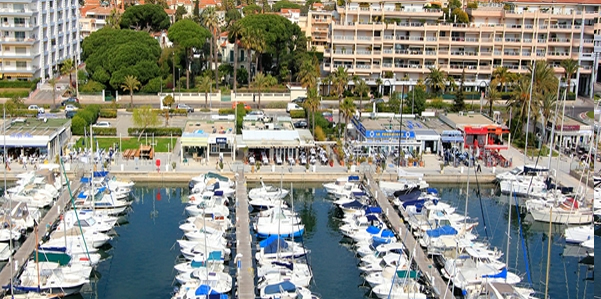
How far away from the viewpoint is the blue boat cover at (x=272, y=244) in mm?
53156

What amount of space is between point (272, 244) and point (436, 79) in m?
61.8

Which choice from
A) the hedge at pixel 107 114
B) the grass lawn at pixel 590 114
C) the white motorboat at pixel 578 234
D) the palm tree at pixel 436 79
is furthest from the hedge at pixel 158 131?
the grass lawn at pixel 590 114

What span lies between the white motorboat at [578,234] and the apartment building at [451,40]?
54091 millimetres

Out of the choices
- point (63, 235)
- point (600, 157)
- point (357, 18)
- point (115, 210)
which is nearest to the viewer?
point (63, 235)

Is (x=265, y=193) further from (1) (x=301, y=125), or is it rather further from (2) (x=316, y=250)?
(1) (x=301, y=125)

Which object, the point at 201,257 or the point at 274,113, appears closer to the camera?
the point at 201,257

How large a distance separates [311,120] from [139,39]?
3156 centimetres

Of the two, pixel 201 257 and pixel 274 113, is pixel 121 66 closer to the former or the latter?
pixel 274 113

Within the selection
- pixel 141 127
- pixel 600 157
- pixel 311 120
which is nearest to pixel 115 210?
pixel 141 127

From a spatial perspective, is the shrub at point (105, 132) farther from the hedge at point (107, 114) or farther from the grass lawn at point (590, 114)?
the grass lawn at point (590, 114)

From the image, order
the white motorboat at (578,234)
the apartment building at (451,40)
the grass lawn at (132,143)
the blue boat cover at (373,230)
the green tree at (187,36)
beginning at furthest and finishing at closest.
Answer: the apartment building at (451,40) < the green tree at (187,36) < the grass lawn at (132,143) < the white motorboat at (578,234) < the blue boat cover at (373,230)

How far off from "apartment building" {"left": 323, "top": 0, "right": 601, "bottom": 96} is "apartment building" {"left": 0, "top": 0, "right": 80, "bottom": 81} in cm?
4189

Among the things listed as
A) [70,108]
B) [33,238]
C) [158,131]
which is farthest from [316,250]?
[70,108]

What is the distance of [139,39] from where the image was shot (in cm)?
11044
